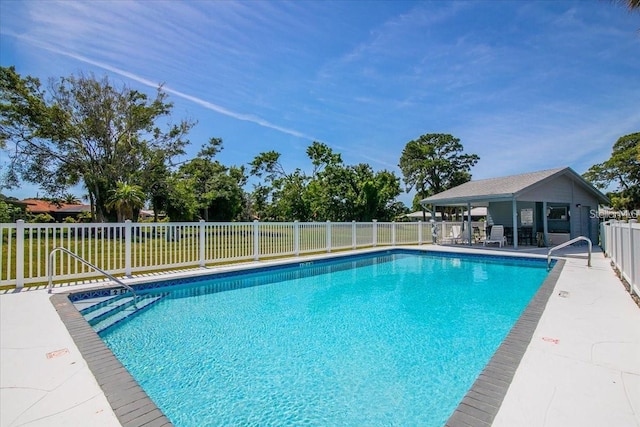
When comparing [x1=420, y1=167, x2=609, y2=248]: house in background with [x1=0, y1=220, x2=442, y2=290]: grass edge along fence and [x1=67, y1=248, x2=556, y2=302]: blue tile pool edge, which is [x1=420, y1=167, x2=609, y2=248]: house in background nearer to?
[x1=67, y1=248, x2=556, y2=302]: blue tile pool edge

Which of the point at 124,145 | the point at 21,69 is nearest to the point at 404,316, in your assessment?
the point at 124,145

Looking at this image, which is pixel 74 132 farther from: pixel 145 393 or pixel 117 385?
pixel 145 393

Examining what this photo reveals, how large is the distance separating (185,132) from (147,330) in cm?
2565

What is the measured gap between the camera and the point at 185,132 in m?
27.6

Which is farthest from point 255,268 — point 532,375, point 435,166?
point 435,166

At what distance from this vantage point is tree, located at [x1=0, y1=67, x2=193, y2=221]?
67.8ft

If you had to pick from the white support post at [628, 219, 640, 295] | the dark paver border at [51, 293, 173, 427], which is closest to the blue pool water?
the dark paver border at [51, 293, 173, 427]

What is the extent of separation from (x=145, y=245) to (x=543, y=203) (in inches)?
640

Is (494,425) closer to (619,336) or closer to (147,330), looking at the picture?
(619,336)

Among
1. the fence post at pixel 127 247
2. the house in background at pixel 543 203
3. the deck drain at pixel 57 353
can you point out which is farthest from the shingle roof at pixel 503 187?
the deck drain at pixel 57 353

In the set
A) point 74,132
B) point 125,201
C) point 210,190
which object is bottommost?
point 125,201

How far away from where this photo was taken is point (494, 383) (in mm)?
2781

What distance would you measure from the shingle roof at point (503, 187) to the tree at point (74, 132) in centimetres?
2146

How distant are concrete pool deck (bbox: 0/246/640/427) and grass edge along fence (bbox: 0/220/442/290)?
2.12 metres
